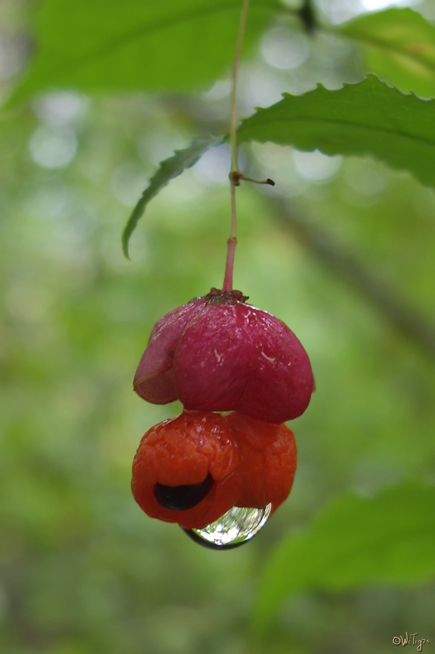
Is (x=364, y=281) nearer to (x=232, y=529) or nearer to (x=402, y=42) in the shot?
(x=402, y=42)

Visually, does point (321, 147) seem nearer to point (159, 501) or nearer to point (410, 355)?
point (159, 501)

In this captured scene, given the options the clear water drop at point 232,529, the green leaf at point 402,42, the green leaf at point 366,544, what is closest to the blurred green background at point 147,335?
the green leaf at point 366,544

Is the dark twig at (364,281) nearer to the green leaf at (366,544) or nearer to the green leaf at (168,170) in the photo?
the green leaf at (366,544)

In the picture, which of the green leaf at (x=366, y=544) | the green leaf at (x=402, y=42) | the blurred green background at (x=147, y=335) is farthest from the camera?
the blurred green background at (x=147, y=335)

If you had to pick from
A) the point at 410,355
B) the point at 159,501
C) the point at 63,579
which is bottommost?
the point at 159,501

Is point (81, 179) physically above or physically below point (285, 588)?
above

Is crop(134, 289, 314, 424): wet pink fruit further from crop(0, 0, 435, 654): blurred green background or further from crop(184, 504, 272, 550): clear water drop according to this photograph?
crop(0, 0, 435, 654): blurred green background

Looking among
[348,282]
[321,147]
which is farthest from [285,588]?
[348,282]
